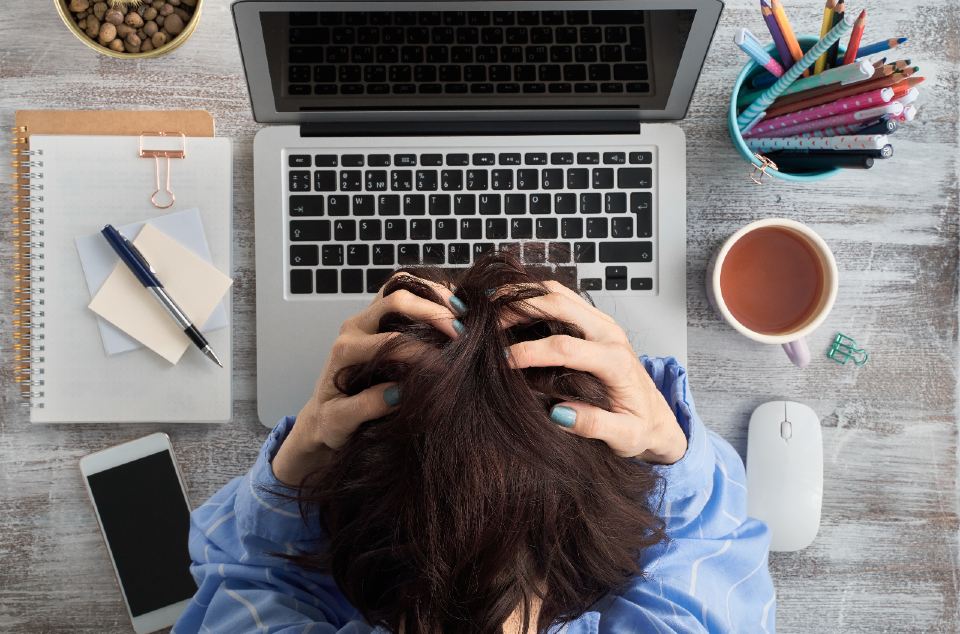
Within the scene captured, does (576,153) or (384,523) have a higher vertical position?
(576,153)

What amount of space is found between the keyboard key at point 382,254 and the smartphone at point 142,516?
34 centimetres

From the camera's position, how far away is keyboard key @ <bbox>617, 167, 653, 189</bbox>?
81cm

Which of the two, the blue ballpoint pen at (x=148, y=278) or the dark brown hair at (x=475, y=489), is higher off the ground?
the blue ballpoint pen at (x=148, y=278)

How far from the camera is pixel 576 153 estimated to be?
0.81 m

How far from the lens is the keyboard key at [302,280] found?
81 cm

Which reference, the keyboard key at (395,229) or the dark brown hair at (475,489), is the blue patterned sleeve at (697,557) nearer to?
the dark brown hair at (475,489)

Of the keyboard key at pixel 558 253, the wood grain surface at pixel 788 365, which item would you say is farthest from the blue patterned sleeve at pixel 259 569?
the keyboard key at pixel 558 253

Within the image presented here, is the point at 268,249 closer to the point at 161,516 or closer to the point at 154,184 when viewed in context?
the point at 154,184

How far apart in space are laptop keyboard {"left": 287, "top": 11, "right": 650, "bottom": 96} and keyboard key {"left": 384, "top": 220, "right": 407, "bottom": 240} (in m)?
0.14

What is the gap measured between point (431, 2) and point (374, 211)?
236mm

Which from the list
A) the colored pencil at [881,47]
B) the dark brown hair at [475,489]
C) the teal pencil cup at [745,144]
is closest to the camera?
the dark brown hair at [475,489]

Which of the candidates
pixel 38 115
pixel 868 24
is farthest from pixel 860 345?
pixel 38 115

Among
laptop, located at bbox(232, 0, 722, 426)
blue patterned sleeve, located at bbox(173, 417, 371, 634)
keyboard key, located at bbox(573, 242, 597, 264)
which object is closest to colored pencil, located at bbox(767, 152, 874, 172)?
laptop, located at bbox(232, 0, 722, 426)

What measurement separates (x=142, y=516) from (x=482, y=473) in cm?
57
